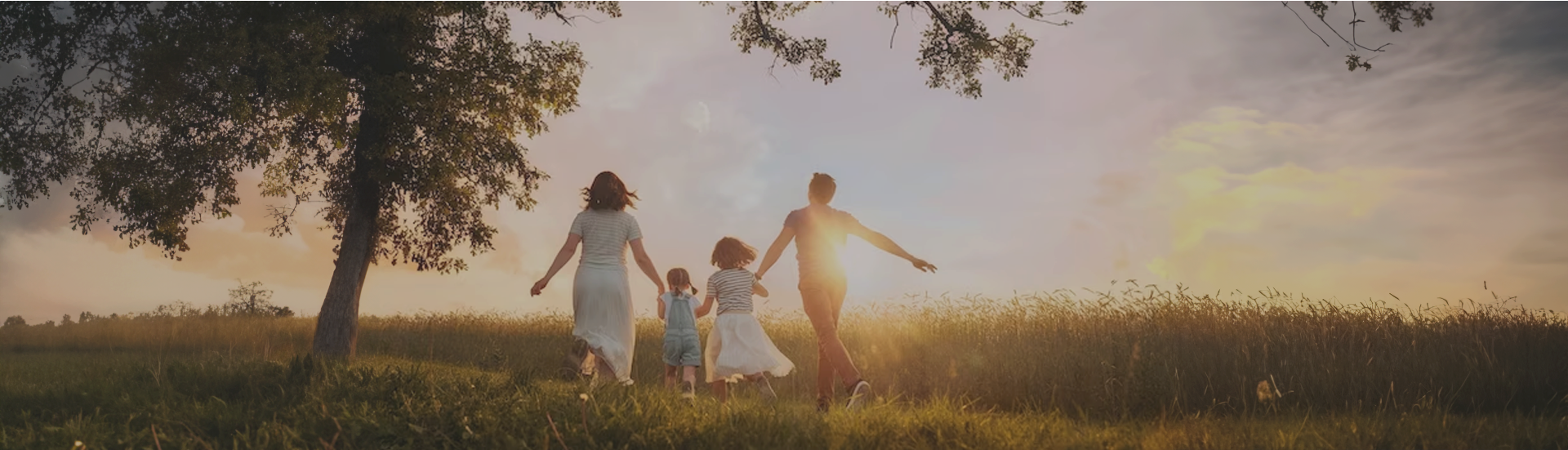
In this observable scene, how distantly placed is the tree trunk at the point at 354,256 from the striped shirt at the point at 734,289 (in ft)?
26.2

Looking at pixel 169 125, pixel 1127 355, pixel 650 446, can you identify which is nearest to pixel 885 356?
pixel 1127 355

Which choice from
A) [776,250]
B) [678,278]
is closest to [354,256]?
[678,278]

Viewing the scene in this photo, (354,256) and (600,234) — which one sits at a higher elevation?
(354,256)

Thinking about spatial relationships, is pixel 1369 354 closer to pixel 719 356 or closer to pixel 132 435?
pixel 719 356

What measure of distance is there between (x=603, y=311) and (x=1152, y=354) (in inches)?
191

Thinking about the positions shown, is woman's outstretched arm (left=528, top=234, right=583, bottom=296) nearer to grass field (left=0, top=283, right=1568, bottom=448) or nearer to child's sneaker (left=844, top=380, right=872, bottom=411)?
grass field (left=0, top=283, right=1568, bottom=448)

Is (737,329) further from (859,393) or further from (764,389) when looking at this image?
(859,393)

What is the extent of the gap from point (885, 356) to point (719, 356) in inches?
180

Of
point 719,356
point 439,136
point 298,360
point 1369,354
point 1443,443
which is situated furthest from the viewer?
point 439,136

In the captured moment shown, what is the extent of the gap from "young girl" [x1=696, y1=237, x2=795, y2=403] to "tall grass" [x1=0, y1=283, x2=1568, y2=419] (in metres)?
1.24

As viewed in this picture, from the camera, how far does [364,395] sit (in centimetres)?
756

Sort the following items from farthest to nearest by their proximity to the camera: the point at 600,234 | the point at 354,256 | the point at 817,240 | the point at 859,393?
the point at 354,256, the point at 600,234, the point at 817,240, the point at 859,393

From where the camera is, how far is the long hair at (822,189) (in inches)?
353

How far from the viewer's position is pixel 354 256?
16.0 meters
